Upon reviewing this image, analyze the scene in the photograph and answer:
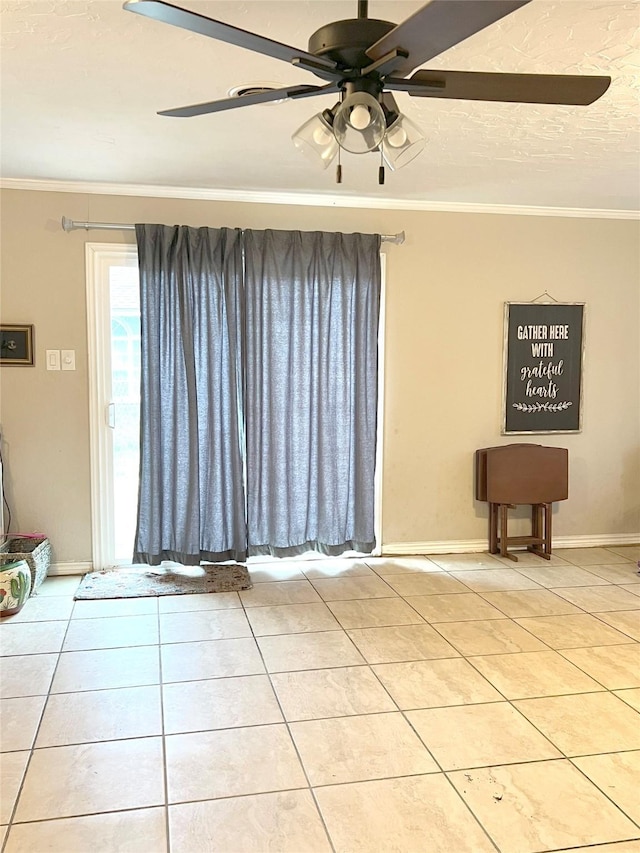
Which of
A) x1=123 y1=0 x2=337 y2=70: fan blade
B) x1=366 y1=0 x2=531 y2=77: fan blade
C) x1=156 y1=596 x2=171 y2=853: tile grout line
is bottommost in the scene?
x1=156 y1=596 x2=171 y2=853: tile grout line

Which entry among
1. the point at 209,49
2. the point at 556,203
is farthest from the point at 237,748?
the point at 556,203

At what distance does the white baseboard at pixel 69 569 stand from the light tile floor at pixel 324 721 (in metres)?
0.20

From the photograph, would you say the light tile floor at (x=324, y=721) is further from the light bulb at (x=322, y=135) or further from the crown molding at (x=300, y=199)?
the crown molding at (x=300, y=199)

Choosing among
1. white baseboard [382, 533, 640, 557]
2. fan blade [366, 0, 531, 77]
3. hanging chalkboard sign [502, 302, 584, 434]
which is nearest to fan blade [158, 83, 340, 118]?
fan blade [366, 0, 531, 77]

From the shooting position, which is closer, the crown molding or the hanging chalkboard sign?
the crown molding

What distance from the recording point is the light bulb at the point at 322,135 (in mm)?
1884

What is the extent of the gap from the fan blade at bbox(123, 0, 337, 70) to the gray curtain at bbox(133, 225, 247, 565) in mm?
2449

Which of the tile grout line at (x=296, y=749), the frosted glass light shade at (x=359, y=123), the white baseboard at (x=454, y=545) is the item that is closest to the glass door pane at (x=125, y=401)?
the white baseboard at (x=454, y=545)

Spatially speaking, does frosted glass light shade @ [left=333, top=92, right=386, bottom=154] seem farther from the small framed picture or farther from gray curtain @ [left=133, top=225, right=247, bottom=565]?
the small framed picture

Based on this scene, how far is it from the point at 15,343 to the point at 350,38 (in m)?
2.96

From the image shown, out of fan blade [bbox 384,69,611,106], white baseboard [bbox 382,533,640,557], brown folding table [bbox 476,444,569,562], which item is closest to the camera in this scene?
fan blade [bbox 384,69,611,106]

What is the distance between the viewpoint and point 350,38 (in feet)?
5.14

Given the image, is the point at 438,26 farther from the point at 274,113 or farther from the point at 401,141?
the point at 274,113

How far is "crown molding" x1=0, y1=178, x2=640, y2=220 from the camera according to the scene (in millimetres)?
3898
